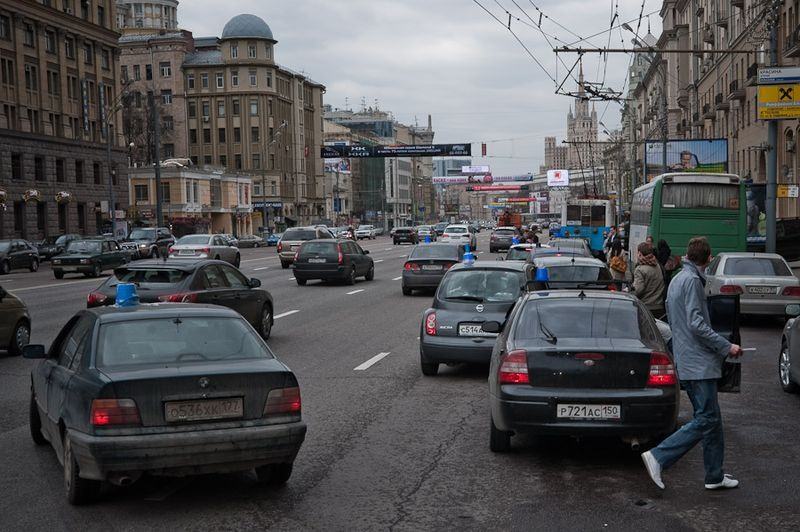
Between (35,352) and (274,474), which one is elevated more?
(35,352)

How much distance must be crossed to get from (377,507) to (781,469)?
3292 millimetres

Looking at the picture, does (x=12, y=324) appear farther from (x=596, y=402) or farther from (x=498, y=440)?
(x=596, y=402)

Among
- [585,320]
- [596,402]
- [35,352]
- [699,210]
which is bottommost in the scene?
[596,402]

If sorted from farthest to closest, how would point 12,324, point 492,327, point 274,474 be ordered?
1. point 12,324
2. point 492,327
3. point 274,474

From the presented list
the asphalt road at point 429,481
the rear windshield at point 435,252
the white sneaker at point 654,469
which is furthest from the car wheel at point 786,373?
the rear windshield at point 435,252

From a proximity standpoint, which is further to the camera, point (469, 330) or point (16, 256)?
point (16, 256)

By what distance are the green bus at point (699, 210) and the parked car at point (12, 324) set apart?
676 inches

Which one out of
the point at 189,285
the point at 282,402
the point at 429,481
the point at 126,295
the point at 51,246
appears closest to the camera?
the point at 282,402

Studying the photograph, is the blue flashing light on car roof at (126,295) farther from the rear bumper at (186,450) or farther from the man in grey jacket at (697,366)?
the man in grey jacket at (697,366)

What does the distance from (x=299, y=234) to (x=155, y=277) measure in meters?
29.8

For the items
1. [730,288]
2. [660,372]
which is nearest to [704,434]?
[660,372]

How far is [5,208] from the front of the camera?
56.7 meters

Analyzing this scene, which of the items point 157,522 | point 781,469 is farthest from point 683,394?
point 157,522

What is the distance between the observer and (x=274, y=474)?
723cm
